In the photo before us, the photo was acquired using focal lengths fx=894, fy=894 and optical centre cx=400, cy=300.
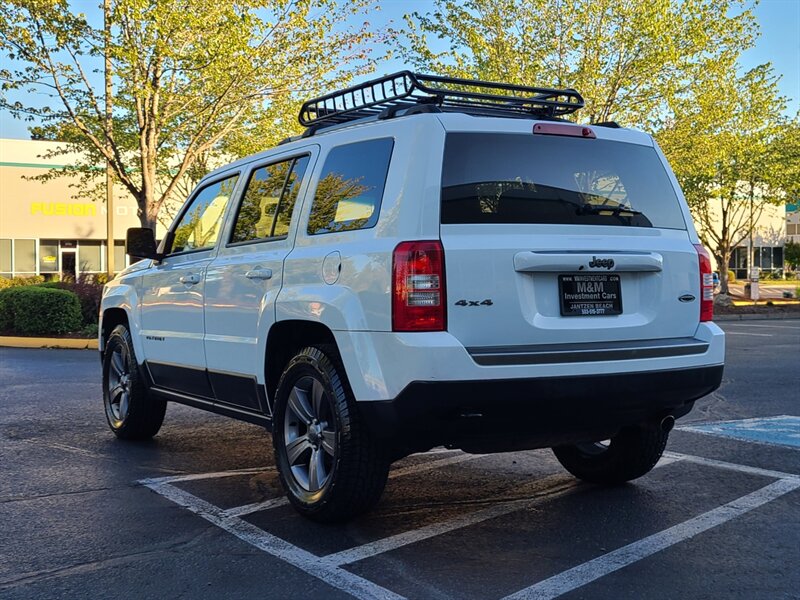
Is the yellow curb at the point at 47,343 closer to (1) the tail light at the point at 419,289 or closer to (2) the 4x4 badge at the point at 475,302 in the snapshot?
(1) the tail light at the point at 419,289

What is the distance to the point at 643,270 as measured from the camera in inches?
179

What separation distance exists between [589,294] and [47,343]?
1410 centimetres

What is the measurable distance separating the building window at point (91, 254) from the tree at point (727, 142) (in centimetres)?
2418

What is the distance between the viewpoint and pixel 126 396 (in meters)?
6.96

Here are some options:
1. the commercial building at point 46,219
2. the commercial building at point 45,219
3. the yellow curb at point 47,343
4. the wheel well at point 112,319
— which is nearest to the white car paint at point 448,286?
the wheel well at point 112,319

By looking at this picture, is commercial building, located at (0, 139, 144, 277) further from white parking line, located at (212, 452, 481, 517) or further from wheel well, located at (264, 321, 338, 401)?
wheel well, located at (264, 321, 338, 401)

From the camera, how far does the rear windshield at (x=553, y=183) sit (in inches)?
168

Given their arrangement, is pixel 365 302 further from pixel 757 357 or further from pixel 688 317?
pixel 757 357

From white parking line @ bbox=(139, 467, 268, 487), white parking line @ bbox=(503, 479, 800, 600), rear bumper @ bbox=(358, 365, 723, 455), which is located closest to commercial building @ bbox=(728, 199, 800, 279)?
white parking line @ bbox=(503, 479, 800, 600)

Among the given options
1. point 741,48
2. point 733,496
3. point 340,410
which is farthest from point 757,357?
point 741,48

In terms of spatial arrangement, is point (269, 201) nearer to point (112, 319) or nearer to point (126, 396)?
point (126, 396)

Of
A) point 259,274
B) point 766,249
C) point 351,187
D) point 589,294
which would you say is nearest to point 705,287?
point 589,294

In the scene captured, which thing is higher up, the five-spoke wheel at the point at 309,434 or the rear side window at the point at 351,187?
the rear side window at the point at 351,187

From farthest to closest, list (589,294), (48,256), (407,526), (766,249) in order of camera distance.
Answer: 1. (766,249)
2. (48,256)
3. (407,526)
4. (589,294)
